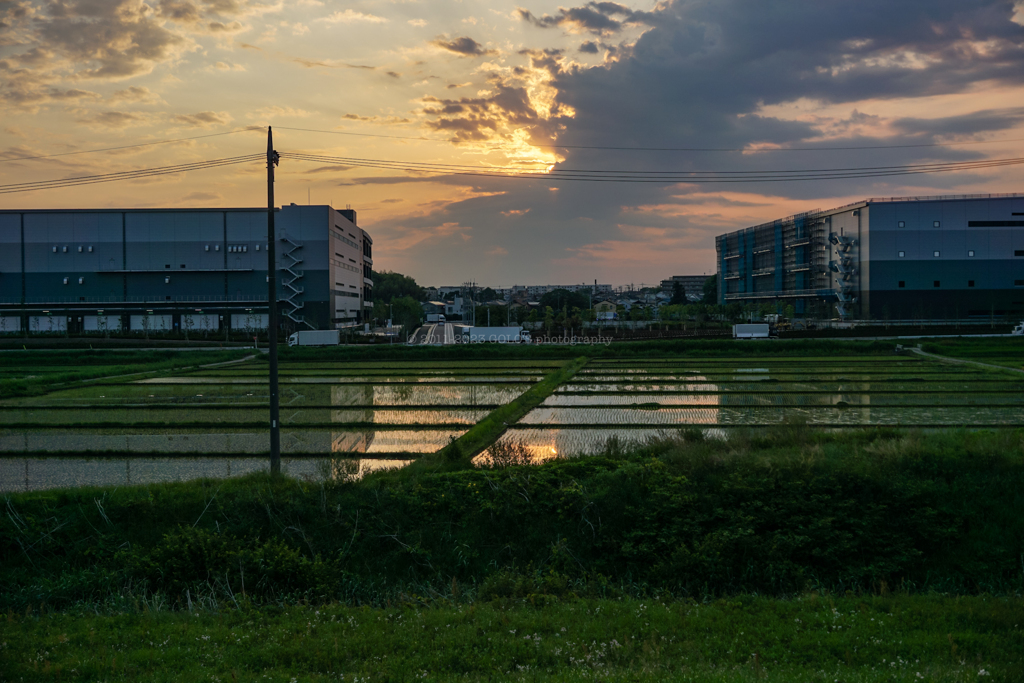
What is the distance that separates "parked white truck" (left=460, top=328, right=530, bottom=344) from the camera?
174 ft

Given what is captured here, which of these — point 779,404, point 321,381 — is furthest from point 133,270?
point 779,404

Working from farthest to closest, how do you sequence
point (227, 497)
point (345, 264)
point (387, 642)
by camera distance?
point (345, 264)
point (227, 497)
point (387, 642)

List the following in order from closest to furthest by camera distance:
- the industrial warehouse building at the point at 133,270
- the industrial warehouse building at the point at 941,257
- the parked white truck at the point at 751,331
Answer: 1. the parked white truck at the point at 751,331
2. the industrial warehouse building at the point at 133,270
3. the industrial warehouse building at the point at 941,257

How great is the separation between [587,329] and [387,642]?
60069 mm

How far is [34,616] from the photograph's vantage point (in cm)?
749

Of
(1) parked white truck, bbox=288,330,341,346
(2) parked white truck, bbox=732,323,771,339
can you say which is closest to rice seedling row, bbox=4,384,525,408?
(1) parked white truck, bbox=288,330,341,346

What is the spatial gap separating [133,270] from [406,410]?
49.8m

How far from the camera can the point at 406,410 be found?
69.1 feet

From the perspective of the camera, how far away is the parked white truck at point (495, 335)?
52947 millimetres

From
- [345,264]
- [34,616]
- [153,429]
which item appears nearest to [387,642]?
[34,616]

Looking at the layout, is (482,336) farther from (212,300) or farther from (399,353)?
(212,300)

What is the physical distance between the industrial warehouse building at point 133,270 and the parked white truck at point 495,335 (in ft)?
59.5

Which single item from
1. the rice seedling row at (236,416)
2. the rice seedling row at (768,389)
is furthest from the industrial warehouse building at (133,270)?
the rice seedling row at (768,389)

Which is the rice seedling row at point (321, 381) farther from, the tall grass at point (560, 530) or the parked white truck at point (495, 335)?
the parked white truck at point (495, 335)
